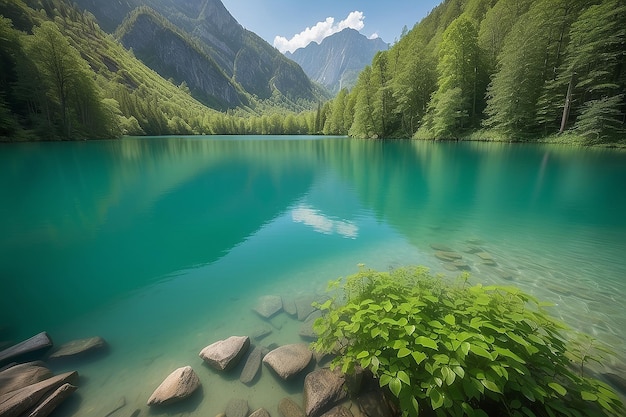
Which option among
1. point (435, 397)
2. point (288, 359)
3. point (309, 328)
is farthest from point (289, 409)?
point (435, 397)

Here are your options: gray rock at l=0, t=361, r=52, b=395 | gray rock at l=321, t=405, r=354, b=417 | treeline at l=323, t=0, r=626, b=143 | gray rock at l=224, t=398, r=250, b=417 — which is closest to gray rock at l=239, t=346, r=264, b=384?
gray rock at l=224, t=398, r=250, b=417

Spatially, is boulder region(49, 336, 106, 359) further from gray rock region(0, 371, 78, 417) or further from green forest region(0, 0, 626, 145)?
green forest region(0, 0, 626, 145)

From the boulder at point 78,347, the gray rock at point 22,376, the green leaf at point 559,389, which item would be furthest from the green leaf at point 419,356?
the boulder at point 78,347

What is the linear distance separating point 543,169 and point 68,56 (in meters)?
81.6

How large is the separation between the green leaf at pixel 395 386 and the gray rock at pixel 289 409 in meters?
1.62

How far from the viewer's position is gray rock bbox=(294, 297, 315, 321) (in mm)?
5238

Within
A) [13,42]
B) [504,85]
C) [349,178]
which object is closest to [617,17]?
[504,85]

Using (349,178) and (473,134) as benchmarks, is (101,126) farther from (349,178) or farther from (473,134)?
(473,134)

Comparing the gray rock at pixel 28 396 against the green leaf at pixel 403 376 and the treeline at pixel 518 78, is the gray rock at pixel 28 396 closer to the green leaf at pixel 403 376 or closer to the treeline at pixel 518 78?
the green leaf at pixel 403 376

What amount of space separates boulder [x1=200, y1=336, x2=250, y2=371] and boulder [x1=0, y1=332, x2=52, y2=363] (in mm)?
2762

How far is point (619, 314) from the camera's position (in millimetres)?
4902

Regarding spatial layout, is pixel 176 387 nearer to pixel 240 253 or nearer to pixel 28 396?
pixel 28 396

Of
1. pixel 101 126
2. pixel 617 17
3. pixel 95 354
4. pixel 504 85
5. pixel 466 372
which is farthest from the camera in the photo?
pixel 101 126

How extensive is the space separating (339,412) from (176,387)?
2.26 metres
